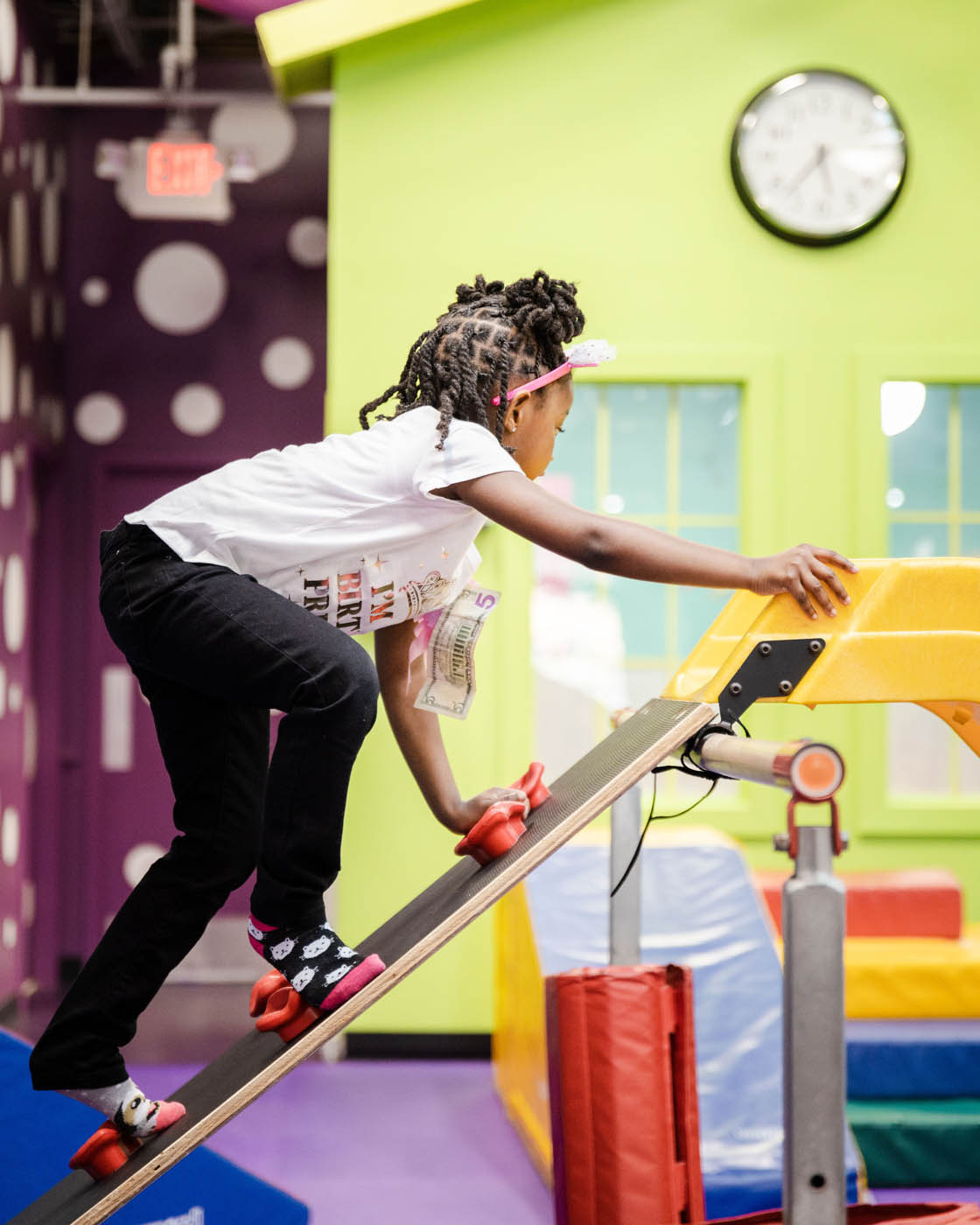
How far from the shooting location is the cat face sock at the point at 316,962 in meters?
1.47

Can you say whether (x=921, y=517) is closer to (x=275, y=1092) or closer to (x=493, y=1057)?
(x=493, y=1057)

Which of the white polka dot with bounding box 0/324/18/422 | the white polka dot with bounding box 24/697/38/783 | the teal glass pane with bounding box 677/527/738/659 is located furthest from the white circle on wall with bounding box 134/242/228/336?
the teal glass pane with bounding box 677/527/738/659

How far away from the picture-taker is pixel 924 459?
3623mm

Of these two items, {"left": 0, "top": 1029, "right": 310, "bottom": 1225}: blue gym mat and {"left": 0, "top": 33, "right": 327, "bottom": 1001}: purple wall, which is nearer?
{"left": 0, "top": 1029, "right": 310, "bottom": 1225}: blue gym mat

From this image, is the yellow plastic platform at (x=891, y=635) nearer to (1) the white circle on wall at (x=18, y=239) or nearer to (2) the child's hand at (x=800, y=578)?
(2) the child's hand at (x=800, y=578)

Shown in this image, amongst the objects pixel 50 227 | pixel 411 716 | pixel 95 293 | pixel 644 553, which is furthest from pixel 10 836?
pixel 644 553

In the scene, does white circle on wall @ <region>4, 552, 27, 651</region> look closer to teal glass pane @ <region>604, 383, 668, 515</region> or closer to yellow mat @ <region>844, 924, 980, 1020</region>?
teal glass pane @ <region>604, 383, 668, 515</region>

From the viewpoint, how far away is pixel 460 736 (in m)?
3.44

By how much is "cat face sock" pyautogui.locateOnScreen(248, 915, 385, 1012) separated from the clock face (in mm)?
2708

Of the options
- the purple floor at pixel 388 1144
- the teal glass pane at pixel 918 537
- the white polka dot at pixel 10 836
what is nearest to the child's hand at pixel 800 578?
the purple floor at pixel 388 1144

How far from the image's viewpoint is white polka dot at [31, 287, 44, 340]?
4.18 m

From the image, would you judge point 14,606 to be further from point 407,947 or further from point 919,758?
point 407,947

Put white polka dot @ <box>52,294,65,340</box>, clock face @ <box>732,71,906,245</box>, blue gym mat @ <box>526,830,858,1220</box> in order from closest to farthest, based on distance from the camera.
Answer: blue gym mat @ <box>526,830,858,1220</box>, clock face @ <box>732,71,906,245</box>, white polka dot @ <box>52,294,65,340</box>

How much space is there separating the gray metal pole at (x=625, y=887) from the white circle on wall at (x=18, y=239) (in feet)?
9.78
